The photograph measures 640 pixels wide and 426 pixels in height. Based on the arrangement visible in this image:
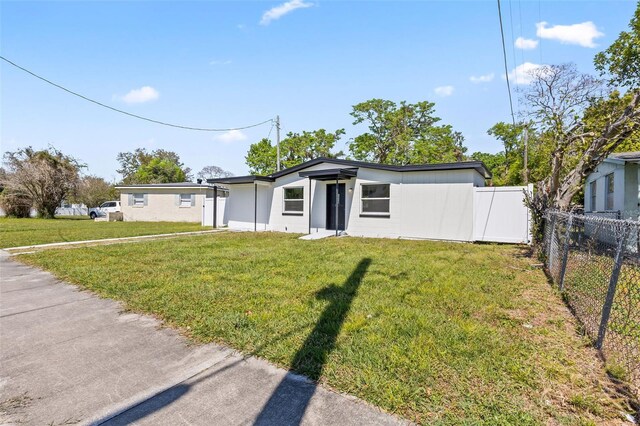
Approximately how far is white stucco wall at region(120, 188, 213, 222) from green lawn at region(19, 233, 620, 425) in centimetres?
1676

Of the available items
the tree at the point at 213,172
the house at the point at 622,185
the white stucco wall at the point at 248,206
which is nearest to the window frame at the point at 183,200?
the white stucco wall at the point at 248,206

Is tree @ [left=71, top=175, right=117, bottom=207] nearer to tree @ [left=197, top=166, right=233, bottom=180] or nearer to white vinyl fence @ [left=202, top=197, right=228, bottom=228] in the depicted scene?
white vinyl fence @ [left=202, top=197, right=228, bottom=228]

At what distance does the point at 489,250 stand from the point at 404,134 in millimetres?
21166

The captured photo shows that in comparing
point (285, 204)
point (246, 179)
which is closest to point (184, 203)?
point (246, 179)

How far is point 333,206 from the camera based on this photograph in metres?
14.2

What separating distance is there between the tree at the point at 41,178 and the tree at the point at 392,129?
2443 centimetres

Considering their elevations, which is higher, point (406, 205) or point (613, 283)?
point (406, 205)

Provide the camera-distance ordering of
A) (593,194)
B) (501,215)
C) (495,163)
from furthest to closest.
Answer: (495,163), (593,194), (501,215)

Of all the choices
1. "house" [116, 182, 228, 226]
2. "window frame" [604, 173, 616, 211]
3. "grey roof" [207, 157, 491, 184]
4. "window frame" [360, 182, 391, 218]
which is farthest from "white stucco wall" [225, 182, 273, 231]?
"window frame" [604, 173, 616, 211]

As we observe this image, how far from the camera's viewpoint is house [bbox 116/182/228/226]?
24.2 m

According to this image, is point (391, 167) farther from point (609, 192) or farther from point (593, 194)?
point (593, 194)

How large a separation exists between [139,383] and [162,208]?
25.0 meters

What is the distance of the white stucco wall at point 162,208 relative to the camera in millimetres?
24266

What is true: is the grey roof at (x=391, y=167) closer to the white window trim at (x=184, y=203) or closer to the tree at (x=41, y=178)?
the white window trim at (x=184, y=203)
